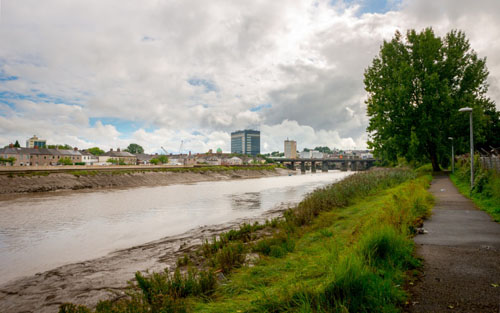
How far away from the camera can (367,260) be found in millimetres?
5777

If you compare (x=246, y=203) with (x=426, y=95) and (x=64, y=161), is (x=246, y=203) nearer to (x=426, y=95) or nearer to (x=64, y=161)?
(x=426, y=95)

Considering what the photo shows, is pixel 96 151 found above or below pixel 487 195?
above

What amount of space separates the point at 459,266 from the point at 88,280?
10996 millimetres

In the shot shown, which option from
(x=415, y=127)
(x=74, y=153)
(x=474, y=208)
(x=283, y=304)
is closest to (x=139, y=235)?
(x=283, y=304)

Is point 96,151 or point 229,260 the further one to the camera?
point 96,151

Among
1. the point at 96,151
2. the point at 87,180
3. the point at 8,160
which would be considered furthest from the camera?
the point at 96,151

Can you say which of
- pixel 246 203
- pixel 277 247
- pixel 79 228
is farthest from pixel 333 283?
pixel 246 203

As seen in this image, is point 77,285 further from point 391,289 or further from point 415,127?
point 415,127

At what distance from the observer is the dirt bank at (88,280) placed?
8.38 meters

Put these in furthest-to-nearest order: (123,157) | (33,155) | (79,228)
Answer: (123,157) < (33,155) < (79,228)

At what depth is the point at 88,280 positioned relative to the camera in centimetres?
989

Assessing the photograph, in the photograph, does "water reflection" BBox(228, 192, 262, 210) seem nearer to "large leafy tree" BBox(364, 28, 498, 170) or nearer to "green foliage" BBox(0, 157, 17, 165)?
"large leafy tree" BBox(364, 28, 498, 170)

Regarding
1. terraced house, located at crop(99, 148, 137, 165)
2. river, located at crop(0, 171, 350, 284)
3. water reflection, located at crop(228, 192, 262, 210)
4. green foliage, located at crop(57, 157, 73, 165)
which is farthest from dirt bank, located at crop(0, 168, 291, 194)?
terraced house, located at crop(99, 148, 137, 165)

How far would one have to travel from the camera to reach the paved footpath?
185 inches
